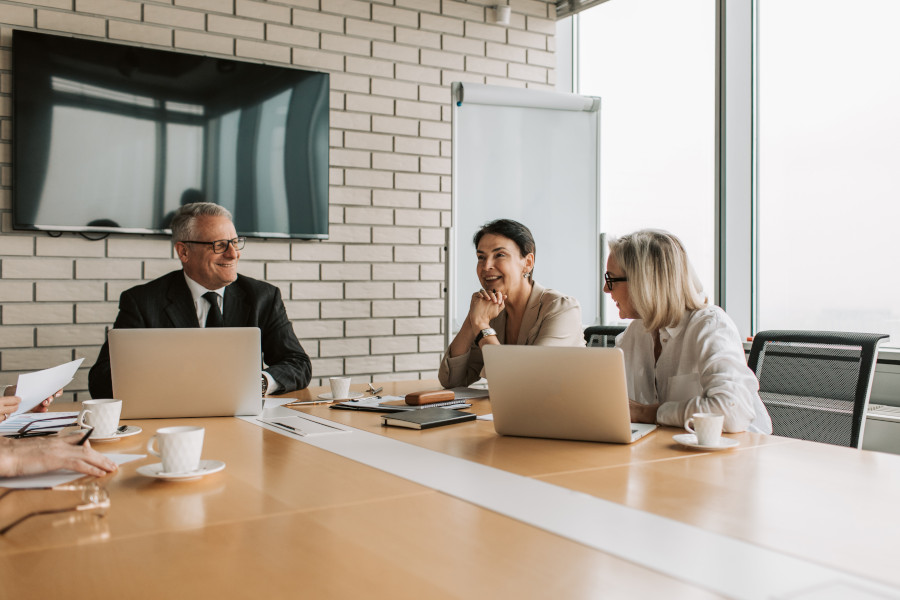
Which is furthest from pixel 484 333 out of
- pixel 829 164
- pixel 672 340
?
pixel 829 164

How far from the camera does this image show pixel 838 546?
0.92 m

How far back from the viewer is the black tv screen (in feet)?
9.81

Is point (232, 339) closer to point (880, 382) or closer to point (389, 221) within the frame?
point (389, 221)

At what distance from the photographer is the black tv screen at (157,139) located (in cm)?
299

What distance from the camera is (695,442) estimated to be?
A: 1537mm

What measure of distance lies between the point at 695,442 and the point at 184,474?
100 cm

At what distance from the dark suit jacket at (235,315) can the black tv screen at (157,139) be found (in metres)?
0.60

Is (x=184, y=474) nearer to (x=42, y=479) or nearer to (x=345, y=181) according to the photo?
(x=42, y=479)

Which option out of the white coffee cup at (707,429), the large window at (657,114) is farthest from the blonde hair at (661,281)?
the large window at (657,114)

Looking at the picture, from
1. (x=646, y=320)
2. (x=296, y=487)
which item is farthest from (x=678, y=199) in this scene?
(x=296, y=487)

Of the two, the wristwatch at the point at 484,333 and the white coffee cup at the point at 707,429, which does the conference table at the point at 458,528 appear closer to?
the white coffee cup at the point at 707,429

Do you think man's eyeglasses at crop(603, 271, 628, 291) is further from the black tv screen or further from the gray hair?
the black tv screen

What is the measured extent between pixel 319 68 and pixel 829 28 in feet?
7.50

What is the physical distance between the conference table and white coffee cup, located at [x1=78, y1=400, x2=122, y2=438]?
0.14 meters
